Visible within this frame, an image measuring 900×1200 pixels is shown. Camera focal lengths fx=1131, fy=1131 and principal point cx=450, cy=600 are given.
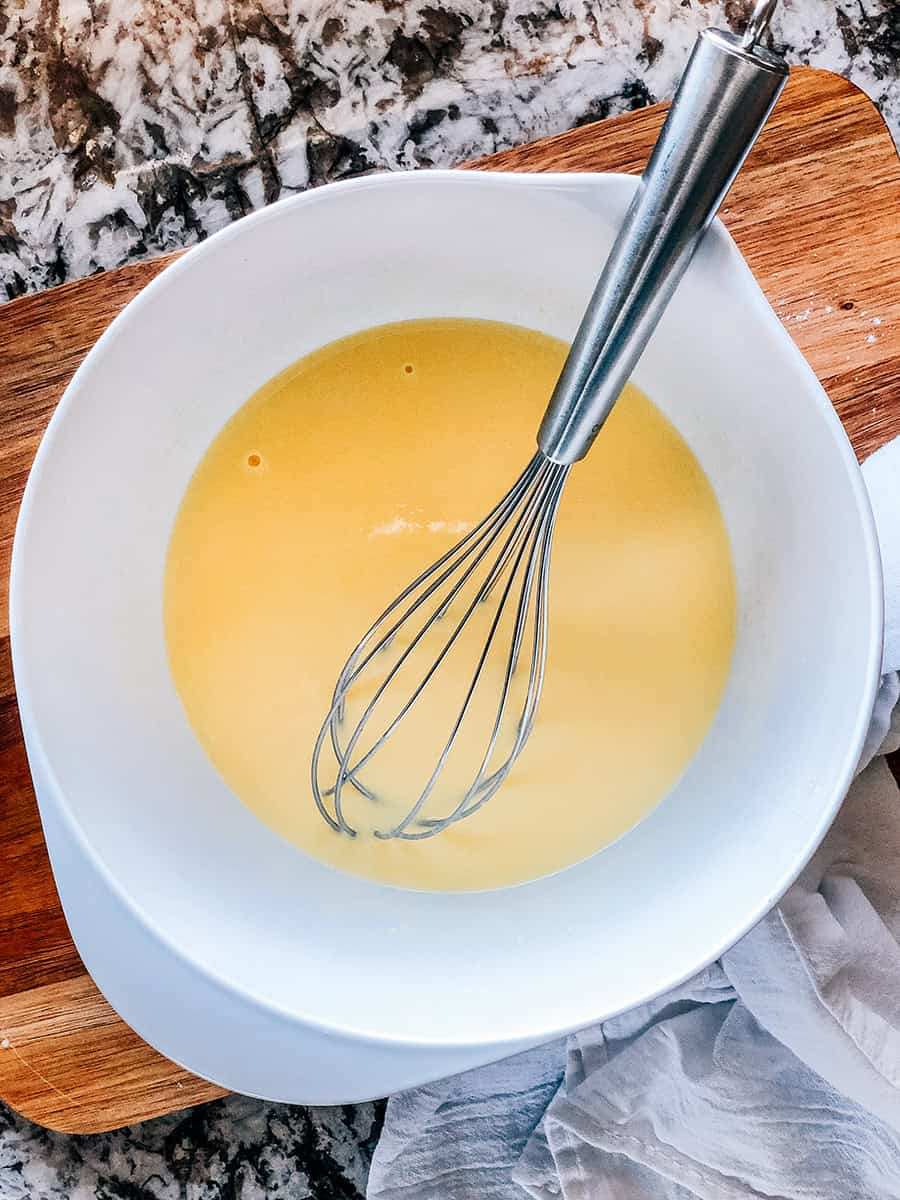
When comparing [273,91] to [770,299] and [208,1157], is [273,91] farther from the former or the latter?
[208,1157]

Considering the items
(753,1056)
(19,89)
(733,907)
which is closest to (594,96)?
(19,89)

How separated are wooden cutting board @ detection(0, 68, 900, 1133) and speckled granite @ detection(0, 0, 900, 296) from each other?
59 millimetres

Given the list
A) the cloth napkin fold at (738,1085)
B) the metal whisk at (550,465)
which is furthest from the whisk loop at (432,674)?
the cloth napkin fold at (738,1085)

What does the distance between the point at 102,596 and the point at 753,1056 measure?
49cm

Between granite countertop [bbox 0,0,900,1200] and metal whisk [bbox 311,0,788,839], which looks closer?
metal whisk [bbox 311,0,788,839]

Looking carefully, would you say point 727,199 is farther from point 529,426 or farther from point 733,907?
point 733,907

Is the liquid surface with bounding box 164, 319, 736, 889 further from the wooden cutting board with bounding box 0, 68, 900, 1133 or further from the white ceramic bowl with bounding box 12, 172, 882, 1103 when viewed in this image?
the wooden cutting board with bounding box 0, 68, 900, 1133

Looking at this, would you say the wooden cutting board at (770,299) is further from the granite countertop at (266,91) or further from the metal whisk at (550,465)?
the metal whisk at (550,465)

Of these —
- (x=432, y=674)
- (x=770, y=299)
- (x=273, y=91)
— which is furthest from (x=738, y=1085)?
(x=273, y=91)

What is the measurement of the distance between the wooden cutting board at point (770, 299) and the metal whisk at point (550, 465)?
0.56ft

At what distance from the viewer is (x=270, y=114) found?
0.67 meters

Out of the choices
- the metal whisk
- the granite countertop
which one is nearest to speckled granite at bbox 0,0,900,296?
the granite countertop

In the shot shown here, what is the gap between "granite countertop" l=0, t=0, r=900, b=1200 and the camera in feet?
2.19

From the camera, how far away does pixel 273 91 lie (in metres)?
0.67
